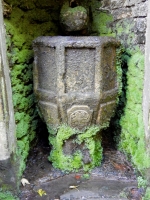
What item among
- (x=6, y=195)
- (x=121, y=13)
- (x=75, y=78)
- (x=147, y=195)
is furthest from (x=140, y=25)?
(x=6, y=195)

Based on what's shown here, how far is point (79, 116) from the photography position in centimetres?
217

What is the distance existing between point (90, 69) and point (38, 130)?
38.9 inches

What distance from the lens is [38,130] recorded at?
2.71 metres

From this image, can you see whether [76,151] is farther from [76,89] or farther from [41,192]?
[76,89]

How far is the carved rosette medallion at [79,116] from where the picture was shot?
2.15 m

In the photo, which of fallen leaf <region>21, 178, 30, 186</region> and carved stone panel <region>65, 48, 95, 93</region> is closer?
carved stone panel <region>65, 48, 95, 93</region>

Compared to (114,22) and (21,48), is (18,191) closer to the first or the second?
(21,48)

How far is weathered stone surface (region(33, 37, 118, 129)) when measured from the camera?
A: 6.67 feet

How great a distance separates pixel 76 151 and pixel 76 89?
2.05 ft


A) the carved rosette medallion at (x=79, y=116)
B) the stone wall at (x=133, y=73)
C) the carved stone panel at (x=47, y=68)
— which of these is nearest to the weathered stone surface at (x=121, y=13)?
the stone wall at (x=133, y=73)

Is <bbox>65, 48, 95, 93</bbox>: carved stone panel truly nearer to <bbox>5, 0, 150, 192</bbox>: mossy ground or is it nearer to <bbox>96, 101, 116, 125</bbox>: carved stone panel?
<bbox>96, 101, 116, 125</bbox>: carved stone panel

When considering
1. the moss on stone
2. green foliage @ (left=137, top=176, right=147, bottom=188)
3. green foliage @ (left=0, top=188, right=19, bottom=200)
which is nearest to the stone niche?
the moss on stone

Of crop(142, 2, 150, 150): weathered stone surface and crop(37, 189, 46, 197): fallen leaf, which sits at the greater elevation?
crop(142, 2, 150, 150): weathered stone surface

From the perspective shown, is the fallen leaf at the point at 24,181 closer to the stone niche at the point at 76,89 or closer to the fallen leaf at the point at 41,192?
the fallen leaf at the point at 41,192
